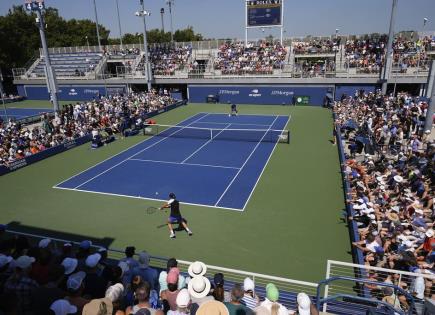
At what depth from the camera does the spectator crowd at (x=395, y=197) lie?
8.27 meters

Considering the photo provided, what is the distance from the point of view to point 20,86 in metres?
50.6

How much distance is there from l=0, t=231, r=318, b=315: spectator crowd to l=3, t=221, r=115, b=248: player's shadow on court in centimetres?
423

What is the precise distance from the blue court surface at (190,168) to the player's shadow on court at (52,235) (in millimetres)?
3502

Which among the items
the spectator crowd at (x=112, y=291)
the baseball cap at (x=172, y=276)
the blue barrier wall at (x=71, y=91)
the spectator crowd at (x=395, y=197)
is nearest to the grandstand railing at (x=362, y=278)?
the spectator crowd at (x=395, y=197)

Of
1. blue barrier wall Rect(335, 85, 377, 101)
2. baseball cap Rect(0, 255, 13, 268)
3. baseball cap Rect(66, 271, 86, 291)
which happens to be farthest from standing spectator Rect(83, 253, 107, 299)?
blue barrier wall Rect(335, 85, 377, 101)

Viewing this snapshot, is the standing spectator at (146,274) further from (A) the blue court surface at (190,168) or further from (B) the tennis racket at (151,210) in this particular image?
(A) the blue court surface at (190,168)

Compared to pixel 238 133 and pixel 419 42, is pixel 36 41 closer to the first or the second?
pixel 238 133

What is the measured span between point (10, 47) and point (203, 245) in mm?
58747

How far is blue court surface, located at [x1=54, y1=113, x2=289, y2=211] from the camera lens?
1576 centimetres

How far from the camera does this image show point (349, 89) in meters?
36.5

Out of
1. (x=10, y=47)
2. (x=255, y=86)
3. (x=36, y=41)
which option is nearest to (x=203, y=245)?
(x=255, y=86)

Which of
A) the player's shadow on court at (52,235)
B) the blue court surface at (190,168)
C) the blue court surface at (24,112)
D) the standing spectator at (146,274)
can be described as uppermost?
the standing spectator at (146,274)

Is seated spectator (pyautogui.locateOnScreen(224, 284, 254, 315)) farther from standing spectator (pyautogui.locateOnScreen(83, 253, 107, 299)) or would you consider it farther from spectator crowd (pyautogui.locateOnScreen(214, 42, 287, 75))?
spectator crowd (pyautogui.locateOnScreen(214, 42, 287, 75))

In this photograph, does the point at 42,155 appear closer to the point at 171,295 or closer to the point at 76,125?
the point at 76,125
